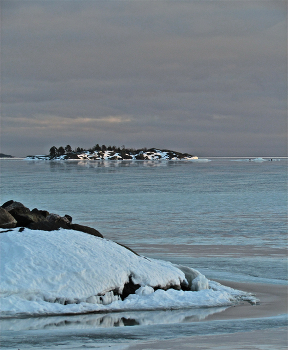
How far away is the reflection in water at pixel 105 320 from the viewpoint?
7.46m

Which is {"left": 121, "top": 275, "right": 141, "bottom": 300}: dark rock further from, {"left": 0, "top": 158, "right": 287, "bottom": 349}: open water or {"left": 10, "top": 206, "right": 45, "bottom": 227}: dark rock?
{"left": 10, "top": 206, "right": 45, "bottom": 227}: dark rock

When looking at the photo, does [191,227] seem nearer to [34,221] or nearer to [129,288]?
[34,221]

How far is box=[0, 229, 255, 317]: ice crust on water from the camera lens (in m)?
8.23

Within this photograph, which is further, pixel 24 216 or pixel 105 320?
pixel 24 216

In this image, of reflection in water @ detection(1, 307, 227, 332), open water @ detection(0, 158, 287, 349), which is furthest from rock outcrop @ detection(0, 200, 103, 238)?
reflection in water @ detection(1, 307, 227, 332)

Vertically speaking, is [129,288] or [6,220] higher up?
[6,220]

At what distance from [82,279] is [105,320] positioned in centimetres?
99

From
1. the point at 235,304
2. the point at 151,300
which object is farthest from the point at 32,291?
the point at 235,304

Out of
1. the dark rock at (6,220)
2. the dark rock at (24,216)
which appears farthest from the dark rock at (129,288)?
the dark rock at (24,216)

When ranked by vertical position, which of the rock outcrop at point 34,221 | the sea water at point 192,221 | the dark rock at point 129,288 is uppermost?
the rock outcrop at point 34,221

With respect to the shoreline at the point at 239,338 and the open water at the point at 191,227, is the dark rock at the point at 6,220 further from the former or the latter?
the shoreline at the point at 239,338

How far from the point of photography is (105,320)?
7895 mm

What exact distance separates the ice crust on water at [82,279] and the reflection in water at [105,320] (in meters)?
0.21

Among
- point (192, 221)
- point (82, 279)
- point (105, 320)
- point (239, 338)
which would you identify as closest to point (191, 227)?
point (192, 221)
